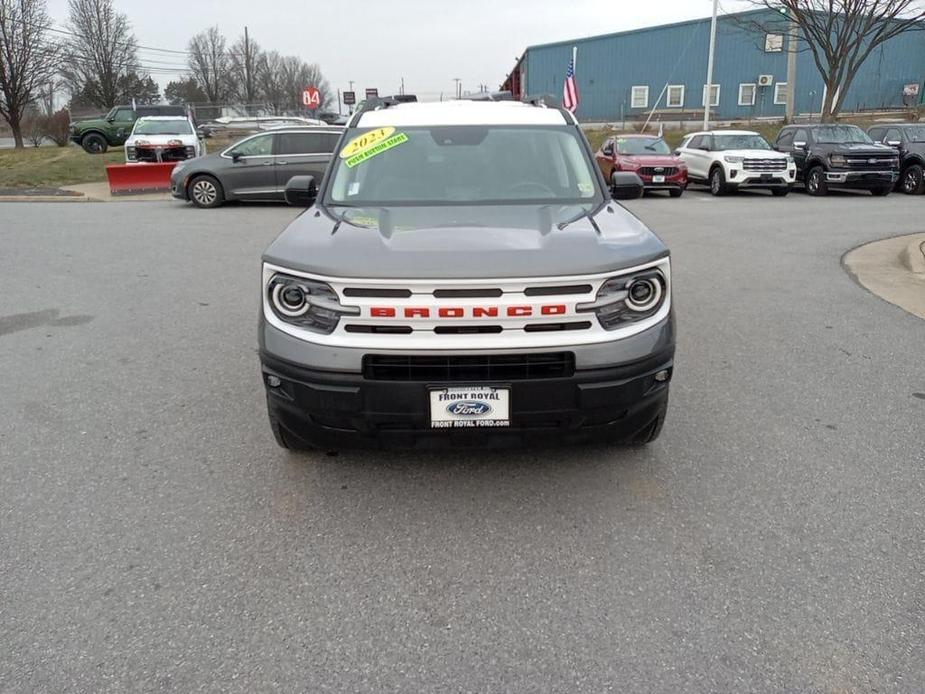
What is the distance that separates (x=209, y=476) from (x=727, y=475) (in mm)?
2589

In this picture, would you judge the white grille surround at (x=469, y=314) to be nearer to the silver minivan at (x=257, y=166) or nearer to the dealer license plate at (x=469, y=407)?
the dealer license plate at (x=469, y=407)

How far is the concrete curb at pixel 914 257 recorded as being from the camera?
838 cm

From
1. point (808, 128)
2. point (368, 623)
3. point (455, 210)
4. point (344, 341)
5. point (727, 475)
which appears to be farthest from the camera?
point (808, 128)

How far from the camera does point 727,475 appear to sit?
3559mm

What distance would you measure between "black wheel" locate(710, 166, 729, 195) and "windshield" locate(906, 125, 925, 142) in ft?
16.5

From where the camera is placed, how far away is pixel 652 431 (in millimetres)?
3557

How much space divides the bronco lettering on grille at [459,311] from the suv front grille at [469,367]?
0.17 meters

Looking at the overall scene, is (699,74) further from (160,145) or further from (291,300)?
(291,300)

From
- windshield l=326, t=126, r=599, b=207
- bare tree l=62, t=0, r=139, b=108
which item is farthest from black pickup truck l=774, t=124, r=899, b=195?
bare tree l=62, t=0, r=139, b=108

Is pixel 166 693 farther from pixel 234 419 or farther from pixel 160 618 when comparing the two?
pixel 234 419

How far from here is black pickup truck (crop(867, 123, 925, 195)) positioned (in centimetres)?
1803

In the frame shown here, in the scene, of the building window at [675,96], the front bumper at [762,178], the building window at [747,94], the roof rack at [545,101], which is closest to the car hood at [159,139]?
the front bumper at [762,178]

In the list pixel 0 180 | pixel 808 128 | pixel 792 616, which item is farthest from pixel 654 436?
pixel 0 180

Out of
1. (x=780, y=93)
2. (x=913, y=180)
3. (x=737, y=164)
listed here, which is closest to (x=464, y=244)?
(x=737, y=164)
